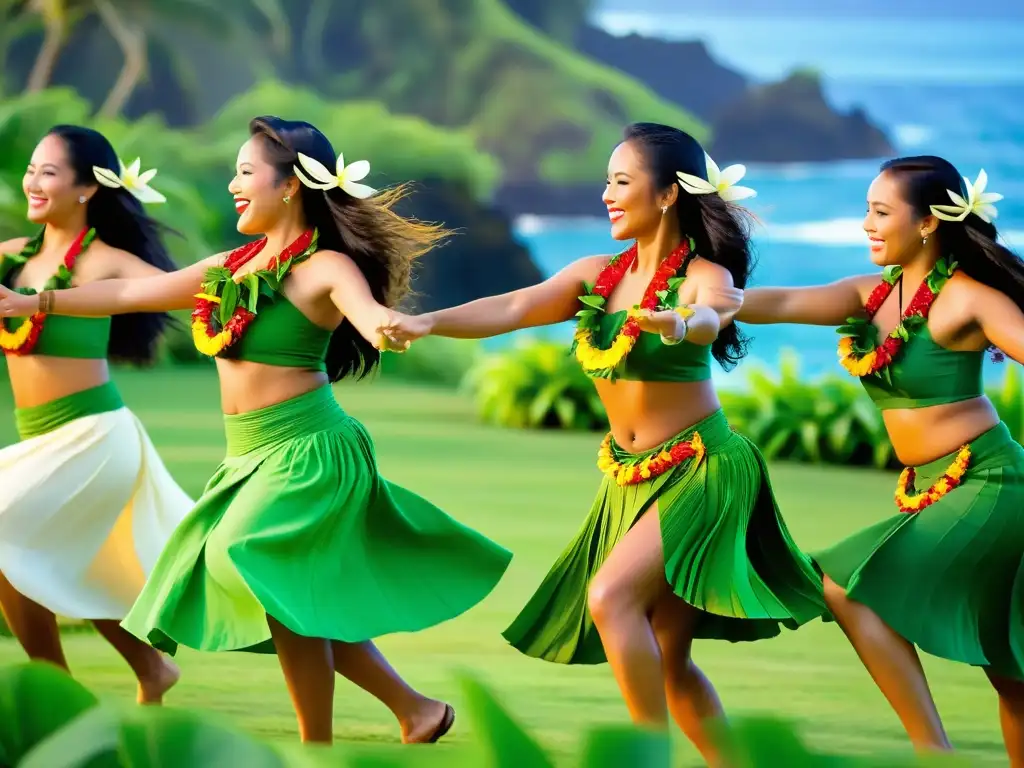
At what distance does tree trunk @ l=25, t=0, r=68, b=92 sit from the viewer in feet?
59.7

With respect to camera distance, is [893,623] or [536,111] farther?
[536,111]

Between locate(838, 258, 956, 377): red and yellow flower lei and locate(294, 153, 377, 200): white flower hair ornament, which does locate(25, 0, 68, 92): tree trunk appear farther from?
locate(838, 258, 956, 377): red and yellow flower lei

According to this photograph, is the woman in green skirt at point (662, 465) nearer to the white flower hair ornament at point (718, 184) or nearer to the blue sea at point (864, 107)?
the white flower hair ornament at point (718, 184)

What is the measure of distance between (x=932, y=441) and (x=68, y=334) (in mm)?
2131

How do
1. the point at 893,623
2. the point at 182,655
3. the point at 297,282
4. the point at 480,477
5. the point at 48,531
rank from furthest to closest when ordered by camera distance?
the point at 480,477, the point at 182,655, the point at 48,531, the point at 297,282, the point at 893,623

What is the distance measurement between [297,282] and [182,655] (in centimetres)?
180

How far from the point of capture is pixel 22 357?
4.43 m

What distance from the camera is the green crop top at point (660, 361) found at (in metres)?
3.67

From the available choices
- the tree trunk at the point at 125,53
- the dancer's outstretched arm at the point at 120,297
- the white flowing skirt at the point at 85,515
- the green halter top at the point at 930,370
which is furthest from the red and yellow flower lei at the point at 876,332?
the tree trunk at the point at 125,53

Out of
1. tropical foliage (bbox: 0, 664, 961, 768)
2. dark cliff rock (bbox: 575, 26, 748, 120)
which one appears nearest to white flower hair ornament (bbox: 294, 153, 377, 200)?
tropical foliage (bbox: 0, 664, 961, 768)

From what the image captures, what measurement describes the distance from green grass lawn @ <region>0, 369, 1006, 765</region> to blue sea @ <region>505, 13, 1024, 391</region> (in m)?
6.97

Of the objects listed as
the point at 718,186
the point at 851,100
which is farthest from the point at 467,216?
the point at 718,186

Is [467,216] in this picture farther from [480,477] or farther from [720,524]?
[720,524]

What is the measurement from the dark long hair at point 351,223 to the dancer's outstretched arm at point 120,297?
0.27 m
